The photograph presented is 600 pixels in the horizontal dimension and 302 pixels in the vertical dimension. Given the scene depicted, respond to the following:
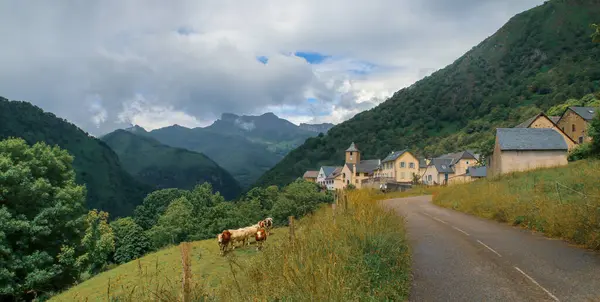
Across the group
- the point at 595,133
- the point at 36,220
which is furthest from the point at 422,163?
the point at 36,220

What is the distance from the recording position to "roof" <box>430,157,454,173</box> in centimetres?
8870

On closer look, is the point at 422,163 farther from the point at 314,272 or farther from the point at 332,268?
the point at 314,272

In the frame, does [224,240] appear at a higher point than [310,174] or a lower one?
lower

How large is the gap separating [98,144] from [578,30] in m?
Result: 217

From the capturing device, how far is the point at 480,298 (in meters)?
8.20

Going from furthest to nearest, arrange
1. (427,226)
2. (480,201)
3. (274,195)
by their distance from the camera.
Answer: (274,195), (480,201), (427,226)

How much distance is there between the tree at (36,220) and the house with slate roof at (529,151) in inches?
1509

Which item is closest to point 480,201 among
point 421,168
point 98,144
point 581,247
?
point 581,247

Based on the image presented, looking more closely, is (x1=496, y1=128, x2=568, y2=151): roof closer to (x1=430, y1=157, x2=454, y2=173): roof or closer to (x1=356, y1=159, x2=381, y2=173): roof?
(x1=430, y1=157, x2=454, y2=173): roof

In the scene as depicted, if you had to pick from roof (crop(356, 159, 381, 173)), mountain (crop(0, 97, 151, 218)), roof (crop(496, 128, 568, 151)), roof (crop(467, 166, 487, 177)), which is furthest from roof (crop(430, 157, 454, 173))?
mountain (crop(0, 97, 151, 218))

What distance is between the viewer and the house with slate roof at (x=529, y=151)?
40469mm

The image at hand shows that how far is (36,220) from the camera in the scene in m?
26.6

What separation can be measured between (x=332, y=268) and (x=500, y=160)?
40.2 m

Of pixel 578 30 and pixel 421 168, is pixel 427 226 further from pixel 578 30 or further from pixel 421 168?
pixel 578 30
